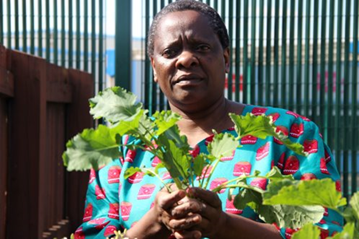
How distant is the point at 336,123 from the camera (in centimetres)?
608

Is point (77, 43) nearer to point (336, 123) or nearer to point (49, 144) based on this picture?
point (49, 144)

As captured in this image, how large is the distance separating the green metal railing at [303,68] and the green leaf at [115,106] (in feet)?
14.3

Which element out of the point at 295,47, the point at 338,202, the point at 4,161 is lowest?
the point at 4,161

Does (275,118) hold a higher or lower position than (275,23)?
lower

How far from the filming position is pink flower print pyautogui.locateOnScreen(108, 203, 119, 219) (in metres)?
2.49

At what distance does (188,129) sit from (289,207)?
0.93 m

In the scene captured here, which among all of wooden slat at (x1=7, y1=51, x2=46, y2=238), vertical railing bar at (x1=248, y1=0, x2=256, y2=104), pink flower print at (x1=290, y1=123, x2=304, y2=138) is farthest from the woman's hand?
vertical railing bar at (x1=248, y1=0, x2=256, y2=104)

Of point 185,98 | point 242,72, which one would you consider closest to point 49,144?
point 242,72

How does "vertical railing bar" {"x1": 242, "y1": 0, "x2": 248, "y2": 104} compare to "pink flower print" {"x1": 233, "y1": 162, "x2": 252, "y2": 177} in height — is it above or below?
above

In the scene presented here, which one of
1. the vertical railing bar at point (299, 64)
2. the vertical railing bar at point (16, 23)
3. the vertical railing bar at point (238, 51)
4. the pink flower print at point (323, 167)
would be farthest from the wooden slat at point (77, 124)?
the pink flower print at point (323, 167)

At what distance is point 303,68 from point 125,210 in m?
3.89

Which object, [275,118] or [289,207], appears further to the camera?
[275,118]

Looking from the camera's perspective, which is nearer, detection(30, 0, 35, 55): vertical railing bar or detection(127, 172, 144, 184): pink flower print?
detection(127, 172, 144, 184): pink flower print

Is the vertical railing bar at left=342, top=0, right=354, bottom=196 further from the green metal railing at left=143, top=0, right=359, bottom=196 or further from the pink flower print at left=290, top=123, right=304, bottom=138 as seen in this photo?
the pink flower print at left=290, top=123, right=304, bottom=138
